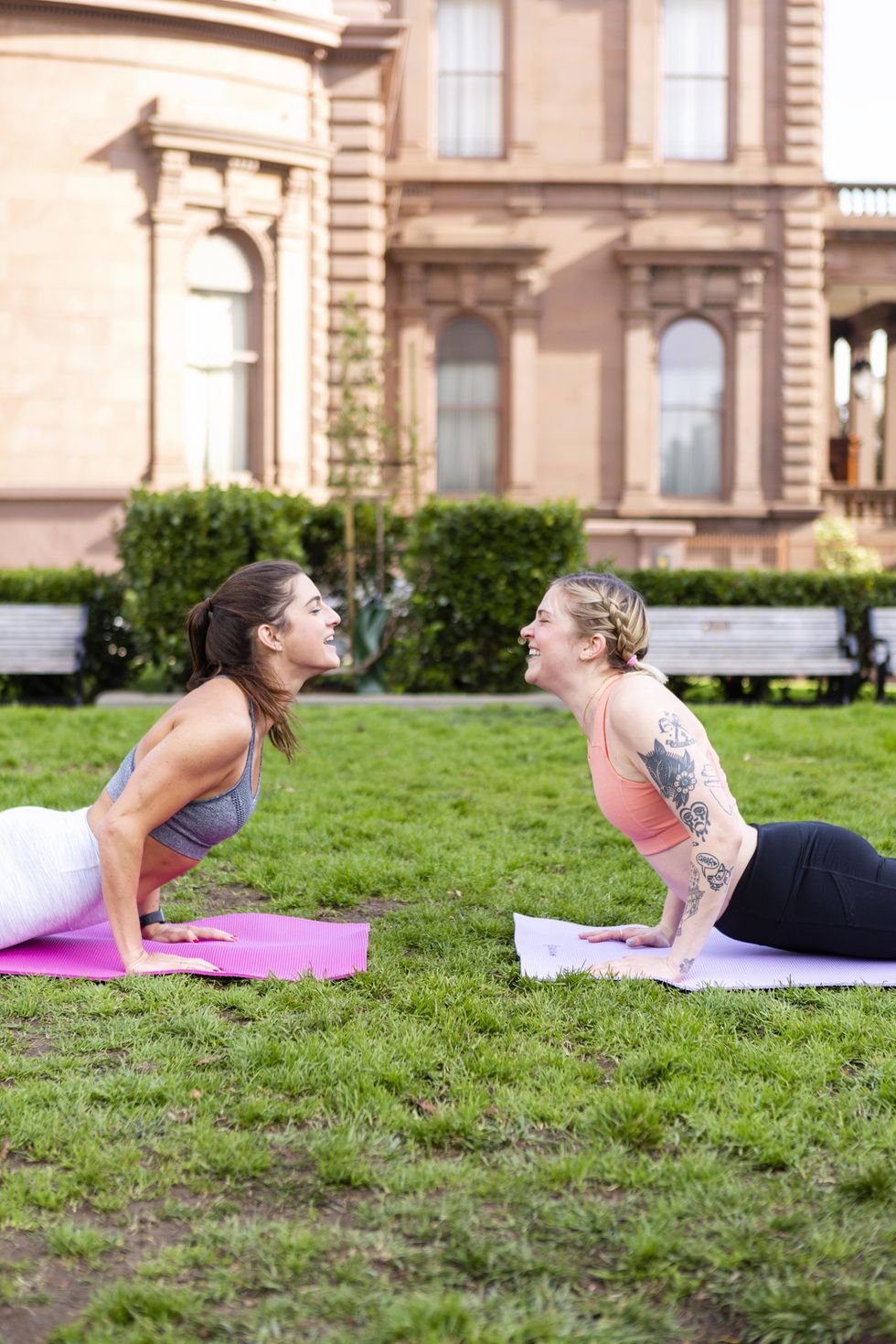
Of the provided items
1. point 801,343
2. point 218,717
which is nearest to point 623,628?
point 218,717

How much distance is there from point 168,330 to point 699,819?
49.0 ft

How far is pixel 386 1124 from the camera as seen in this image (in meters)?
3.39

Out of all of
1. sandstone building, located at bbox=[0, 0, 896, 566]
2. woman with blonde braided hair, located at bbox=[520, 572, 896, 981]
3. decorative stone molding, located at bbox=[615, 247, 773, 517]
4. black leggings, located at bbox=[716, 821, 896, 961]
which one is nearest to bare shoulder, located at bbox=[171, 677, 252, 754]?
woman with blonde braided hair, located at bbox=[520, 572, 896, 981]

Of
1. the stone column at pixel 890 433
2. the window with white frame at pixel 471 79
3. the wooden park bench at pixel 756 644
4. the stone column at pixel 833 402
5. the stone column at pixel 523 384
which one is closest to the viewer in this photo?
the wooden park bench at pixel 756 644

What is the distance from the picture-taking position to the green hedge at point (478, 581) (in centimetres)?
1234

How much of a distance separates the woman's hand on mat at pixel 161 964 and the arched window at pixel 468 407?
20.0 metres

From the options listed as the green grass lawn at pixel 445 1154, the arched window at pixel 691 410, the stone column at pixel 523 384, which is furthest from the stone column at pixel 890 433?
the green grass lawn at pixel 445 1154

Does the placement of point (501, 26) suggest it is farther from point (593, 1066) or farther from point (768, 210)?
point (593, 1066)

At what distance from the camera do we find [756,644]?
12.7 m

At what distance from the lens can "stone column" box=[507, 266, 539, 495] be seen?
2366 centimetres

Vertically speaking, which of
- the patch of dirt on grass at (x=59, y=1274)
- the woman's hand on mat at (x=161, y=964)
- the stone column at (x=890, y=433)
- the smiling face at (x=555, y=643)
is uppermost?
the stone column at (x=890, y=433)

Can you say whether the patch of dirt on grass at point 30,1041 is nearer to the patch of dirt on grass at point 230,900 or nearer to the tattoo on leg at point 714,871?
the patch of dirt on grass at point 230,900

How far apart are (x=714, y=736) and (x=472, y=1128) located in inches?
274

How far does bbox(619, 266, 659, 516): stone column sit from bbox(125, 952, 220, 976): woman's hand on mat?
1993 cm
